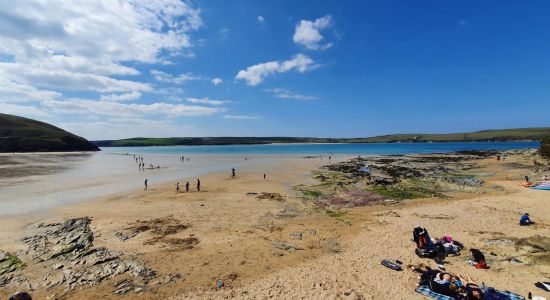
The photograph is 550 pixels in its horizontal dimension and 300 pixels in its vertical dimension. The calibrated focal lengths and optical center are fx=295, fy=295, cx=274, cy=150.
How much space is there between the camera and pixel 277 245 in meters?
16.9

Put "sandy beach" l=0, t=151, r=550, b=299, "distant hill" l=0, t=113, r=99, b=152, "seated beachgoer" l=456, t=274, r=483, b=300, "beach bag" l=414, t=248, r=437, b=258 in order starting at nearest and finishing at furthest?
"seated beachgoer" l=456, t=274, r=483, b=300 → "sandy beach" l=0, t=151, r=550, b=299 → "beach bag" l=414, t=248, r=437, b=258 → "distant hill" l=0, t=113, r=99, b=152

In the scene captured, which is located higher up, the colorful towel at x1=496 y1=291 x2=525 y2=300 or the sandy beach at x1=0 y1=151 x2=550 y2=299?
the colorful towel at x1=496 y1=291 x2=525 y2=300

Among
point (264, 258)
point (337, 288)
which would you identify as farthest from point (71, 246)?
point (337, 288)

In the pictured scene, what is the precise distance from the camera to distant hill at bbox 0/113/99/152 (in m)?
127

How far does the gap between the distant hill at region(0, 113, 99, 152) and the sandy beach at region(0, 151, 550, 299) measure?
5305 inches

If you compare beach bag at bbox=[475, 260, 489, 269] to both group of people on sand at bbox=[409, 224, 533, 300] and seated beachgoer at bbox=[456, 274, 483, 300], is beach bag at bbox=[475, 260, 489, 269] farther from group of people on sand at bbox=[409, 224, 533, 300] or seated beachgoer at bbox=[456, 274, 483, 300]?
seated beachgoer at bbox=[456, 274, 483, 300]

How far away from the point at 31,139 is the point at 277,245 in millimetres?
161392

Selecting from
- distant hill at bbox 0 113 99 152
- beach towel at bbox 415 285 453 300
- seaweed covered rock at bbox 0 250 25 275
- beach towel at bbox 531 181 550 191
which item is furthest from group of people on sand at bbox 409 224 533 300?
distant hill at bbox 0 113 99 152

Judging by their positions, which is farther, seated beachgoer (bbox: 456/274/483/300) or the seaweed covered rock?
the seaweed covered rock

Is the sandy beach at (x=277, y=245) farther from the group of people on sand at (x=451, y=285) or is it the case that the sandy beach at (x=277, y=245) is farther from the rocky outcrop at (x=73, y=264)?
the group of people on sand at (x=451, y=285)

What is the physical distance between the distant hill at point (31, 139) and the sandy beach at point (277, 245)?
134739 mm

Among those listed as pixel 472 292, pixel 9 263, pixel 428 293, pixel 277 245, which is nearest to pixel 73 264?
pixel 9 263

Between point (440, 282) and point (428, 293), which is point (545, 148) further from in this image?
point (428, 293)

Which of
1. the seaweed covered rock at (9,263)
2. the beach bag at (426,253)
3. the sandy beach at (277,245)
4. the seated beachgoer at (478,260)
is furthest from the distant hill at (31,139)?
the seated beachgoer at (478,260)
